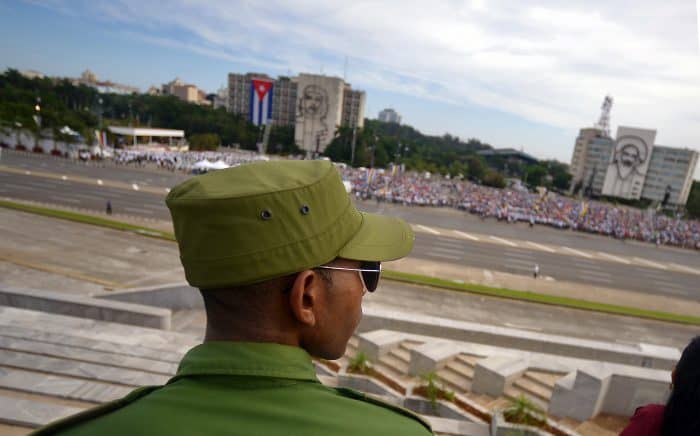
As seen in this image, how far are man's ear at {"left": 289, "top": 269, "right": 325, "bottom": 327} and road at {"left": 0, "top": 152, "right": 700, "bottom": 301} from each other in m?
22.6

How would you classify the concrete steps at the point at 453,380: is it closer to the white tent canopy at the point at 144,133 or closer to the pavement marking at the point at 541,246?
the pavement marking at the point at 541,246

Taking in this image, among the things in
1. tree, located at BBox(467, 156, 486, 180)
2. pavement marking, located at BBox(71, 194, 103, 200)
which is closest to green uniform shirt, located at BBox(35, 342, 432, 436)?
pavement marking, located at BBox(71, 194, 103, 200)

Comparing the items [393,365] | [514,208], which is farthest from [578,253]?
[393,365]

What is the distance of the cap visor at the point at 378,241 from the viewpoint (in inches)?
56.3

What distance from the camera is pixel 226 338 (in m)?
1.26

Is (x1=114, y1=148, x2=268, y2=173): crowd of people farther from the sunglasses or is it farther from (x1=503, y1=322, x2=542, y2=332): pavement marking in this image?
the sunglasses

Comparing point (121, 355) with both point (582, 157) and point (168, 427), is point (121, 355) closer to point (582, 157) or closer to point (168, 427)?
point (168, 427)

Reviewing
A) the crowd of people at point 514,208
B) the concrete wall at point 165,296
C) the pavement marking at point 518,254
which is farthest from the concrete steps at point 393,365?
the crowd of people at point 514,208

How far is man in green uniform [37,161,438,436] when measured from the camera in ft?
3.14

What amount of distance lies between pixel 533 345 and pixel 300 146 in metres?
91.4

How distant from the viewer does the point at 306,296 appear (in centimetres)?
134

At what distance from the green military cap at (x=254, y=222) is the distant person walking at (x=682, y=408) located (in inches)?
79.9

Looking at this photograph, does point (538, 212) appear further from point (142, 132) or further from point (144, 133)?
point (144, 133)

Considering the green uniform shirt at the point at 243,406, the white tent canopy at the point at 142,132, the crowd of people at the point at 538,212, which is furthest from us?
the white tent canopy at the point at 142,132
